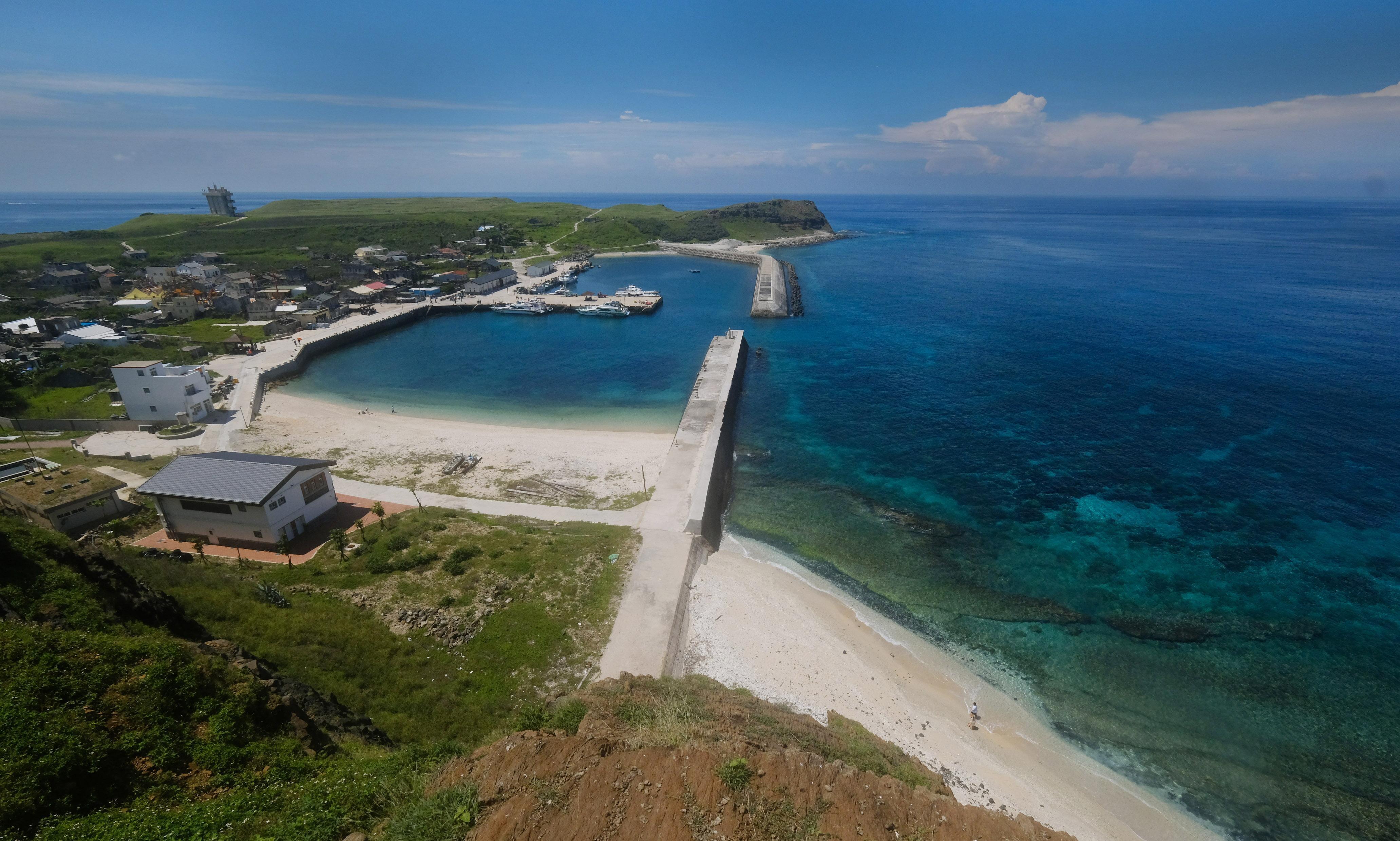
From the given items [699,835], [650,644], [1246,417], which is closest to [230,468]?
[650,644]

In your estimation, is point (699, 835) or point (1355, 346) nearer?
point (699, 835)

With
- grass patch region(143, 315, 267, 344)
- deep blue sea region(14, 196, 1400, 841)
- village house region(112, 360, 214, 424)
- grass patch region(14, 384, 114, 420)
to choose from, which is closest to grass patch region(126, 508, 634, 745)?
deep blue sea region(14, 196, 1400, 841)

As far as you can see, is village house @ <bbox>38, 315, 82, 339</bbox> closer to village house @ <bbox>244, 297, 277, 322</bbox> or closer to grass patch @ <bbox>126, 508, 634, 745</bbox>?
village house @ <bbox>244, 297, 277, 322</bbox>

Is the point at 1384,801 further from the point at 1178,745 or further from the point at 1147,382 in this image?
the point at 1147,382

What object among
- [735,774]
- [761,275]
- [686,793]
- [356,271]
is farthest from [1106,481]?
[356,271]

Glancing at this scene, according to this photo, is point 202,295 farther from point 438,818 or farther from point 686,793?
point 686,793

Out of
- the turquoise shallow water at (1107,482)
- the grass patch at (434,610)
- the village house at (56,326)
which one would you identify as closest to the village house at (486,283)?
the turquoise shallow water at (1107,482)

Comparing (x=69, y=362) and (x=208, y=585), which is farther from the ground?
(x=69, y=362)

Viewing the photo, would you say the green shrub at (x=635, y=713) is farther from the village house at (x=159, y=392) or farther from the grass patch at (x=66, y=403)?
the grass patch at (x=66, y=403)
